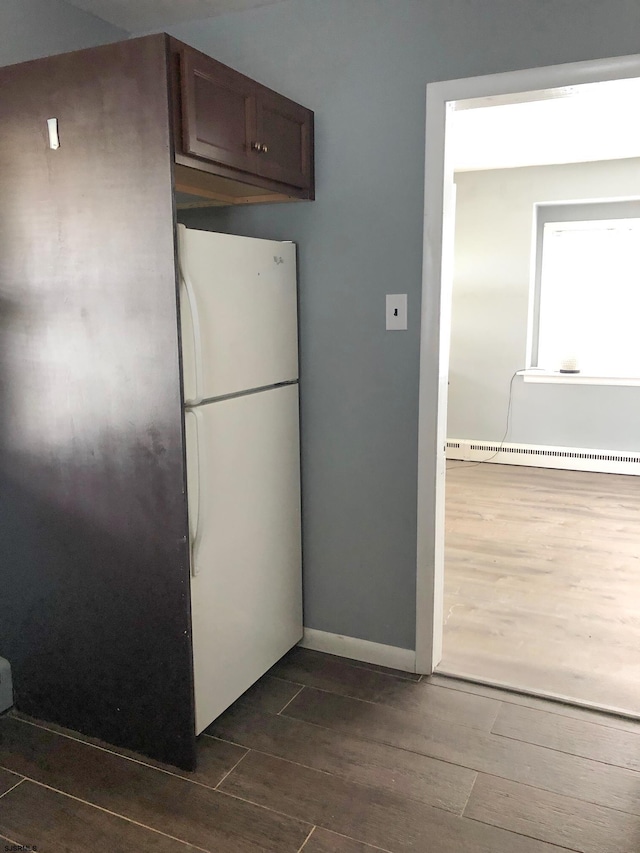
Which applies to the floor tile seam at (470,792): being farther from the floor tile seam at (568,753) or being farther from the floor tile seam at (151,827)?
the floor tile seam at (151,827)

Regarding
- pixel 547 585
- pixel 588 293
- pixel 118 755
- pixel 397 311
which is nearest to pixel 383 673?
pixel 118 755

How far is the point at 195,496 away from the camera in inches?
81.0

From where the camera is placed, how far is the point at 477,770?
209 centimetres

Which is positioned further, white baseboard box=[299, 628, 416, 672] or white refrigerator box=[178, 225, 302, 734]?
white baseboard box=[299, 628, 416, 672]

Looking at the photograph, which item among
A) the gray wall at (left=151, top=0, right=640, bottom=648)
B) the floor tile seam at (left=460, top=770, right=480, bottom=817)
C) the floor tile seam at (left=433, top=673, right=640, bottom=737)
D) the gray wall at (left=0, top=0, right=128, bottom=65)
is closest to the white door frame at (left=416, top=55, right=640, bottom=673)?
the gray wall at (left=151, top=0, right=640, bottom=648)

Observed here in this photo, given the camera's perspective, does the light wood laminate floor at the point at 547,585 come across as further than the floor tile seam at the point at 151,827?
Yes

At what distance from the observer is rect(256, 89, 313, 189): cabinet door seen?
89.0 inches

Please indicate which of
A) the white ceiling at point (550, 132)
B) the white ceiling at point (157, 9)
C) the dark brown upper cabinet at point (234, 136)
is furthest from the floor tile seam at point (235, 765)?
the white ceiling at point (550, 132)

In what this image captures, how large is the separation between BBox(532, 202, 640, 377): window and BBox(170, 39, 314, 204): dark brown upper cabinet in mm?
3994

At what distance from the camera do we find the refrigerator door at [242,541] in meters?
2.12

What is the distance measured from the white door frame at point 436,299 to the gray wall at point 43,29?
140 cm

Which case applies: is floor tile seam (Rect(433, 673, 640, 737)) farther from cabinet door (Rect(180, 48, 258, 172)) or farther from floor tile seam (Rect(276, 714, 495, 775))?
cabinet door (Rect(180, 48, 258, 172))

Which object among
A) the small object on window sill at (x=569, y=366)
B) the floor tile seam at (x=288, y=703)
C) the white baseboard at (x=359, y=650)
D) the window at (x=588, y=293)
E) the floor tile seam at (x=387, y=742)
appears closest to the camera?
the floor tile seam at (x=387, y=742)

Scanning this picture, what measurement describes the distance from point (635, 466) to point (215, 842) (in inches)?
190
